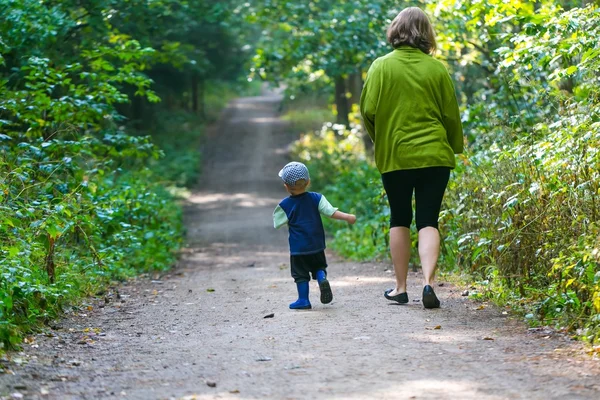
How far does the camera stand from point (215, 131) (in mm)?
39656

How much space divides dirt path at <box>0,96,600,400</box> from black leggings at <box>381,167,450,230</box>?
0.73 m

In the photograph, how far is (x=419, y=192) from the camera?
6.47 m

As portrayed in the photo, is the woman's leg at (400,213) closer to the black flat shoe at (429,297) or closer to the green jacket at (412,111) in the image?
the green jacket at (412,111)

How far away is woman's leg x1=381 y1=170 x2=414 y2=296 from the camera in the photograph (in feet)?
21.2

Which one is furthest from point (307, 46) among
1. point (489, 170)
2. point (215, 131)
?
point (215, 131)

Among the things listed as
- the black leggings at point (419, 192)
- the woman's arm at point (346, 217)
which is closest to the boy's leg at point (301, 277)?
the woman's arm at point (346, 217)

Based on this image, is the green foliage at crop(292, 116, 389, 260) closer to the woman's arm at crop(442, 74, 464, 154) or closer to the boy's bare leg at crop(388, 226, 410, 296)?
the boy's bare leg at crop(388, 226, 410, 296)

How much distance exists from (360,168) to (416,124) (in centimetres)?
1286

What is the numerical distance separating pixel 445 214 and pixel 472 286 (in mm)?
1167

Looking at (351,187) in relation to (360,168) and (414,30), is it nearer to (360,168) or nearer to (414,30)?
(360,168)

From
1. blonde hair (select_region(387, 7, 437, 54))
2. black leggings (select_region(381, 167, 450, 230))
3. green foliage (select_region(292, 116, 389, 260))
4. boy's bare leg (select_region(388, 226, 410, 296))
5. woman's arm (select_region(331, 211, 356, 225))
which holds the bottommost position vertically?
green foliage (select_region(292, 116, 389, 260))

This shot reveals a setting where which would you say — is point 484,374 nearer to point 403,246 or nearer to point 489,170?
point 403,246

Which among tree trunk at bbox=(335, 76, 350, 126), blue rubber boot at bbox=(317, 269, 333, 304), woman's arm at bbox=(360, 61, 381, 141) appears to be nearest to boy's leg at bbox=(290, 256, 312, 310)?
blue rubber boot at bbox=(317, 269, 333, 304)

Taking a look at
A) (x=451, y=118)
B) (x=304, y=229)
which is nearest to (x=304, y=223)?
(x=304, y=229)
